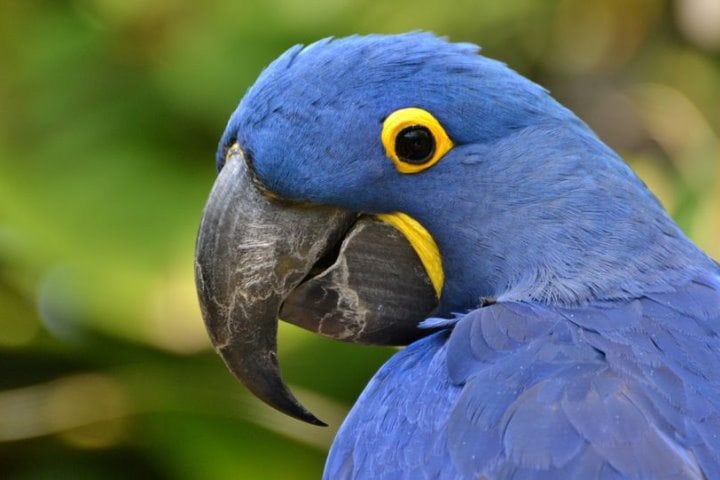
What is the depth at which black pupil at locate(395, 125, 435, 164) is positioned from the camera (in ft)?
5.63

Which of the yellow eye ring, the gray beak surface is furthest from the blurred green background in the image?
the yellow eye ring

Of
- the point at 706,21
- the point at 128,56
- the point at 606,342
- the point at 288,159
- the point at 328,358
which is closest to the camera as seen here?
the point at 606,342

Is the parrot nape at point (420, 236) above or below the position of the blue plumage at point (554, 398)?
above

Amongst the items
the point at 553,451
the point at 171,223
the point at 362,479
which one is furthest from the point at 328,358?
the point at 553,451

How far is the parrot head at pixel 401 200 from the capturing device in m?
1.69

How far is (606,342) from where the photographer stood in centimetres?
153

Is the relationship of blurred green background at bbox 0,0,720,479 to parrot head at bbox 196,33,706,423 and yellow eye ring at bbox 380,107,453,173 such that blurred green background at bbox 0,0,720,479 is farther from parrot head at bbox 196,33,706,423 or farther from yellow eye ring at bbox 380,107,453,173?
yellow eye ring at bbox 380,107,453,173

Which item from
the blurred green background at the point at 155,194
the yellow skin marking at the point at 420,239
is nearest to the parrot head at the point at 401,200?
the yellow skin marking at the point at 420,239

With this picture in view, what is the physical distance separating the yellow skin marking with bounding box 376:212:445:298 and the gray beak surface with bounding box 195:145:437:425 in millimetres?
14

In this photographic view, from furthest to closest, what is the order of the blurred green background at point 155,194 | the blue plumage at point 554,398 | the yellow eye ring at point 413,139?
the blurred green background at point 155,194, the yellow eye ring at point 413,139, the blue plumage at point 554,398

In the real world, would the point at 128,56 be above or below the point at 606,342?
above

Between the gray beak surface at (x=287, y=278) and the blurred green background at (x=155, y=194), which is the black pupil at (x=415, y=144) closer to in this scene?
the gray beak surface at (x=287, y=278)

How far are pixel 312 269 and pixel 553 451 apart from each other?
555mm

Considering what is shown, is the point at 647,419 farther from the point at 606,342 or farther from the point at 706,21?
the point at 706,21
